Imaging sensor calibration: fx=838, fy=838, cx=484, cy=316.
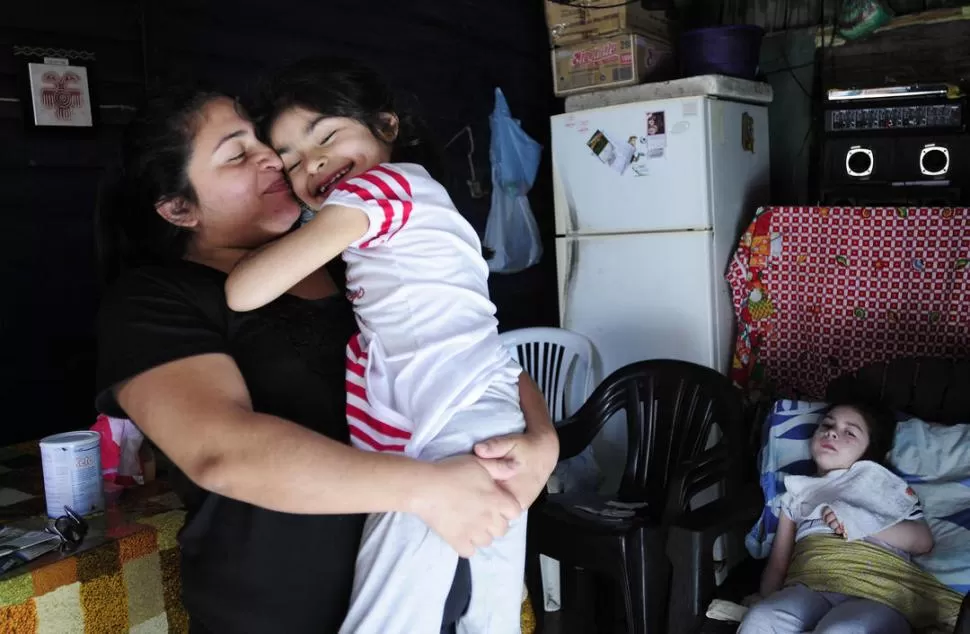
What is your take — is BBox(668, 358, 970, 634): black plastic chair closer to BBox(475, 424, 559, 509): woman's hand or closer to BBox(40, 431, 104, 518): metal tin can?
BBox(475, 424, 559, 509): woman's hand

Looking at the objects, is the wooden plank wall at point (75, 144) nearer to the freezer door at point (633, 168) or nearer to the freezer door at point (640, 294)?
the freezer door at point (633, 168)

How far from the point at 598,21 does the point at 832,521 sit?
84.2 inches

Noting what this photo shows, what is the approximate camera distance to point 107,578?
52.9 inches

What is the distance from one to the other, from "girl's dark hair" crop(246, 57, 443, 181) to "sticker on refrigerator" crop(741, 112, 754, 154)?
2.26 m

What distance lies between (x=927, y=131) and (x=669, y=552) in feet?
6.06

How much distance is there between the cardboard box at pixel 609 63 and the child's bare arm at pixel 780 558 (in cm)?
179

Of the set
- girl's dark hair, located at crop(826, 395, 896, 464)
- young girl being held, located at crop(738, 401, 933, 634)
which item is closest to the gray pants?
young girl being held, located at crop(738, 401, 933, 634)

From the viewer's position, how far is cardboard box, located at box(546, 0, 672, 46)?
131 inches

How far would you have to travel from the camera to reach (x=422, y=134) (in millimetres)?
1398

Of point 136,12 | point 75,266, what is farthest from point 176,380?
point 136,12

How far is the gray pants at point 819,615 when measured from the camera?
190 cm

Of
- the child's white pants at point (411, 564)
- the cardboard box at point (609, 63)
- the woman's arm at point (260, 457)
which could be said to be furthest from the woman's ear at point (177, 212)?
the cardboard box at point (609, 63)

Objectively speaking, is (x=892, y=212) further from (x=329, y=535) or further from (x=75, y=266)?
(x=75, y=266)

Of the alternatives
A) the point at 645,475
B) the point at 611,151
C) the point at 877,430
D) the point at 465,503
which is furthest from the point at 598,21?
the point at 465,503
